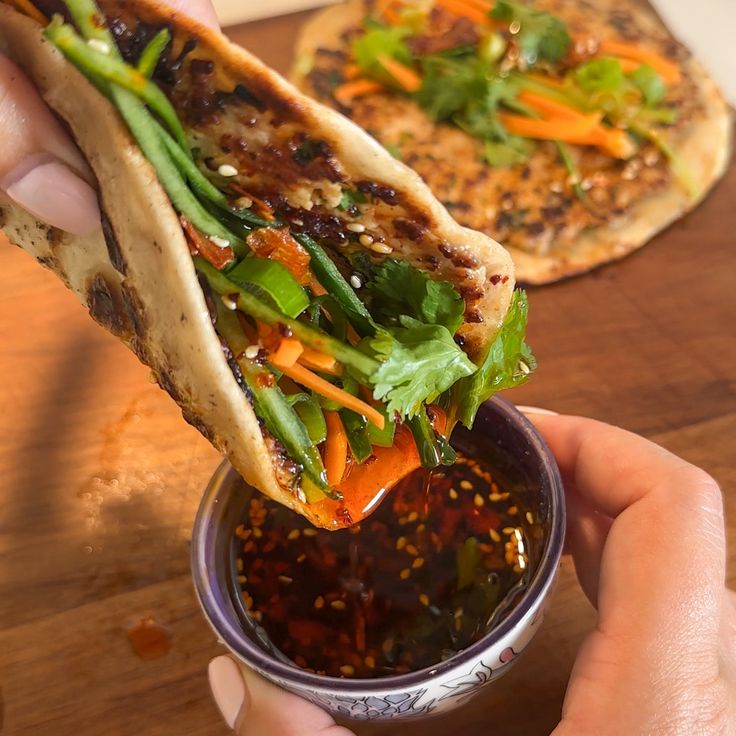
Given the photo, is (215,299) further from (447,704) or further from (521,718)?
(521,718)

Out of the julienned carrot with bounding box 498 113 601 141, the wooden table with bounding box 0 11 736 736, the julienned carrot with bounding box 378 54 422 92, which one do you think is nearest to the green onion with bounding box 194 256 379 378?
the wooden table with bounding box 0 11 736 736

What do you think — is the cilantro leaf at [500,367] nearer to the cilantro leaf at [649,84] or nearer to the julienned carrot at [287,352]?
the julienned carrot at [287,352]

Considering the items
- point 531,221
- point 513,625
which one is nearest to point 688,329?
point 531,221

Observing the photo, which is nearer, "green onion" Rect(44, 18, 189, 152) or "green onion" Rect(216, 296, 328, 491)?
"green onion" Rect(44, 18, 189, 152)

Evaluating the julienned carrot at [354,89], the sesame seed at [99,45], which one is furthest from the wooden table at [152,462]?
the sesame seed at [99,45]

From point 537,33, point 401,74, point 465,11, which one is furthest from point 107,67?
point 465,11

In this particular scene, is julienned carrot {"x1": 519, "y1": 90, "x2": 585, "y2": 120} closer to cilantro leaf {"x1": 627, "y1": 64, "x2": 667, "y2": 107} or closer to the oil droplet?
cilantro leaf {"x1": 627, "y1": 64, "x2": 667, "y2": 107}
